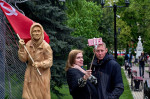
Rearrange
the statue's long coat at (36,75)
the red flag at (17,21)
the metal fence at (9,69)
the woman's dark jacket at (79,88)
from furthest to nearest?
the metal fence at (9,69) → the red flag at (17,21) → the statue's long coat at (36,75) → the woman's dark jacket at (79,88)

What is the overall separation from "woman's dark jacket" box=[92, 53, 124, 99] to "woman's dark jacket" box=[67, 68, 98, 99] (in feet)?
0.74

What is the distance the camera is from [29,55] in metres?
6.91

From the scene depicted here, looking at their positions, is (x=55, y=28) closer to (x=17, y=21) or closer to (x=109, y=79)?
(x=17, y=21)

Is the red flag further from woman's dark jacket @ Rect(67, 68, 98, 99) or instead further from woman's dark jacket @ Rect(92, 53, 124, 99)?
woman's dark jacket @ Rect(92, 53, 124, 99)

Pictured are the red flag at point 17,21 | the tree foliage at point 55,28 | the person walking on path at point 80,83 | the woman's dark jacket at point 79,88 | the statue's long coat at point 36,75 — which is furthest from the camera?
the tree foliage at point 55,28

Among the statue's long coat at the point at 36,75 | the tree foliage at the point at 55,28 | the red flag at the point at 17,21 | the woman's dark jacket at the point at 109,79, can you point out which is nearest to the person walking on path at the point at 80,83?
the woman's dark jacket at the point at 109,79

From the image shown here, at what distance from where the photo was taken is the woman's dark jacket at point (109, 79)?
5.39 meters

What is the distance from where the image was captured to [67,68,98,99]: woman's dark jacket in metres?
5.71

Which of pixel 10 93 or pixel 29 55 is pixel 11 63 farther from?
pixel 29 55

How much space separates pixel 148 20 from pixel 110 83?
42843 millimetres

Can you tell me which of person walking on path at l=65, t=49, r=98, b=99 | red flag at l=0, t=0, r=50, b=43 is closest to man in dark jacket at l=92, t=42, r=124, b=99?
person walking on path at l=65, t=49, r=98, b=99

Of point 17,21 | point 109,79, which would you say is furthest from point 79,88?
point 17,21

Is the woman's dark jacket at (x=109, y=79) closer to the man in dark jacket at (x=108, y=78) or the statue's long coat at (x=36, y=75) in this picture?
the man in dark jacket at (x=108, y=78)

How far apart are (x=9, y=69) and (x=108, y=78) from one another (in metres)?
4.68
